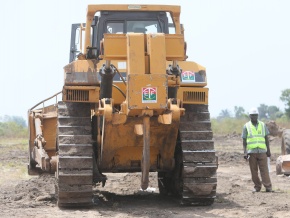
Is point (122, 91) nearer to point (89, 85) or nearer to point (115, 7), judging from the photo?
point (89, 85)

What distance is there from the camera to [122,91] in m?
10.7

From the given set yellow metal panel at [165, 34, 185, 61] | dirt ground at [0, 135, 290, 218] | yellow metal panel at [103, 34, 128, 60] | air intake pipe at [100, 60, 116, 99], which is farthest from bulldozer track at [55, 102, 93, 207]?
yellow metal panel at [165, 34, 185, 61]

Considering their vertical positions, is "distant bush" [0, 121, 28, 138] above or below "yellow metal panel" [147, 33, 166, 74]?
above

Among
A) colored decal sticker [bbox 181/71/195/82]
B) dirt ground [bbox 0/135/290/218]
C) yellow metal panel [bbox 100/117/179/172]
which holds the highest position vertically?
colored decal sticker [bbox 181/71/195/82]

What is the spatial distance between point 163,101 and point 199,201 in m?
2.25

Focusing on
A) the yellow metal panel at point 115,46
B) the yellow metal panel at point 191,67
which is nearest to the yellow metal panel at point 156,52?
the yellow metal panel at point 115,46

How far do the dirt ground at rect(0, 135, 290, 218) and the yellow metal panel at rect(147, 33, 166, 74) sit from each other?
6.92ft


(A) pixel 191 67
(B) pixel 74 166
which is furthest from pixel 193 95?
(B) pixel 74 166

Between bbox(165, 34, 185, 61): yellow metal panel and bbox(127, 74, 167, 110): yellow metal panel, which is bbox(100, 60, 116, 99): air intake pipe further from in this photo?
bbox(165, 34, 185, 61): yellow metal panel

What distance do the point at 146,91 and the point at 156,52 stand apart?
1.97 ft

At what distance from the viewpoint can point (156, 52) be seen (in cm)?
982

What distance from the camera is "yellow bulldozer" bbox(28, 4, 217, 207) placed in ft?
32.1

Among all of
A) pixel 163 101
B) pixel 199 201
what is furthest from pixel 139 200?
pixel 163 101

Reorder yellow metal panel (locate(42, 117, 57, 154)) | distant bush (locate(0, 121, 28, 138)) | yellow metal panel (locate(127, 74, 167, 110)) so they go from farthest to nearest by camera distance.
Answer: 1. distant bush (locate(0, 121, 28, 138))
2. yellow metal panel (locate(42, 117, 57, 154))
3. yellow metal panel (locate(127, 74, 167, 110))
